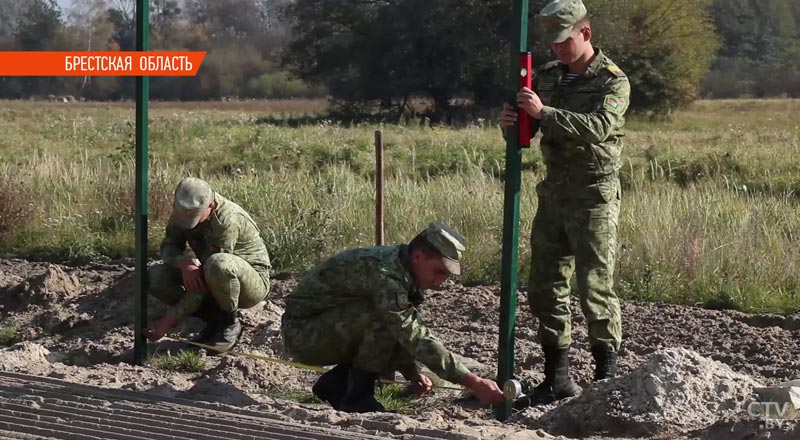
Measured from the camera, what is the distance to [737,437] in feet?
16.3

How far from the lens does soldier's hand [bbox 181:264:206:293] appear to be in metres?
7.05

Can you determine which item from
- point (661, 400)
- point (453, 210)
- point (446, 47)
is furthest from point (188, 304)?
point (446, 47)

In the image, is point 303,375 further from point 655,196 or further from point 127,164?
point 127,164

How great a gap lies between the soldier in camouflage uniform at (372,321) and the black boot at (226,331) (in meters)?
1.26

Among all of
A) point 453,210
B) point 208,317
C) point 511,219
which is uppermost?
point 511,219

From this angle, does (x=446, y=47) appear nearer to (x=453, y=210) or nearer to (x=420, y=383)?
(x=453, y=210)

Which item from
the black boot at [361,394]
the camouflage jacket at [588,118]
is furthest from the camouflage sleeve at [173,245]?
the camouflage jacket at [588,118]

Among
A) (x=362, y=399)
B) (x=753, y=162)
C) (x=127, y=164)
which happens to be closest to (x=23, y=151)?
(x=127, y=164)

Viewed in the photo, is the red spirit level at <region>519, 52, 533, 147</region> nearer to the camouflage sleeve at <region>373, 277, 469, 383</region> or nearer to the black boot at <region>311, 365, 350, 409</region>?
the camouflage sleeve at <region>373, 277, 469, 383</region>

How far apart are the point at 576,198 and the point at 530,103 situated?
0.69m

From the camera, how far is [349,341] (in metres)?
5.89

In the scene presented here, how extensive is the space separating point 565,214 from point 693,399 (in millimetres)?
1066

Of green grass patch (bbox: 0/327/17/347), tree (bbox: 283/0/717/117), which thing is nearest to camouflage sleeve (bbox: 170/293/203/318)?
green grass patch (bbox: 0/327/17/347)

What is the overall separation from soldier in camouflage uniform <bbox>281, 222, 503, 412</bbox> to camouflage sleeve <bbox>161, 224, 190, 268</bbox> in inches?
55.6
